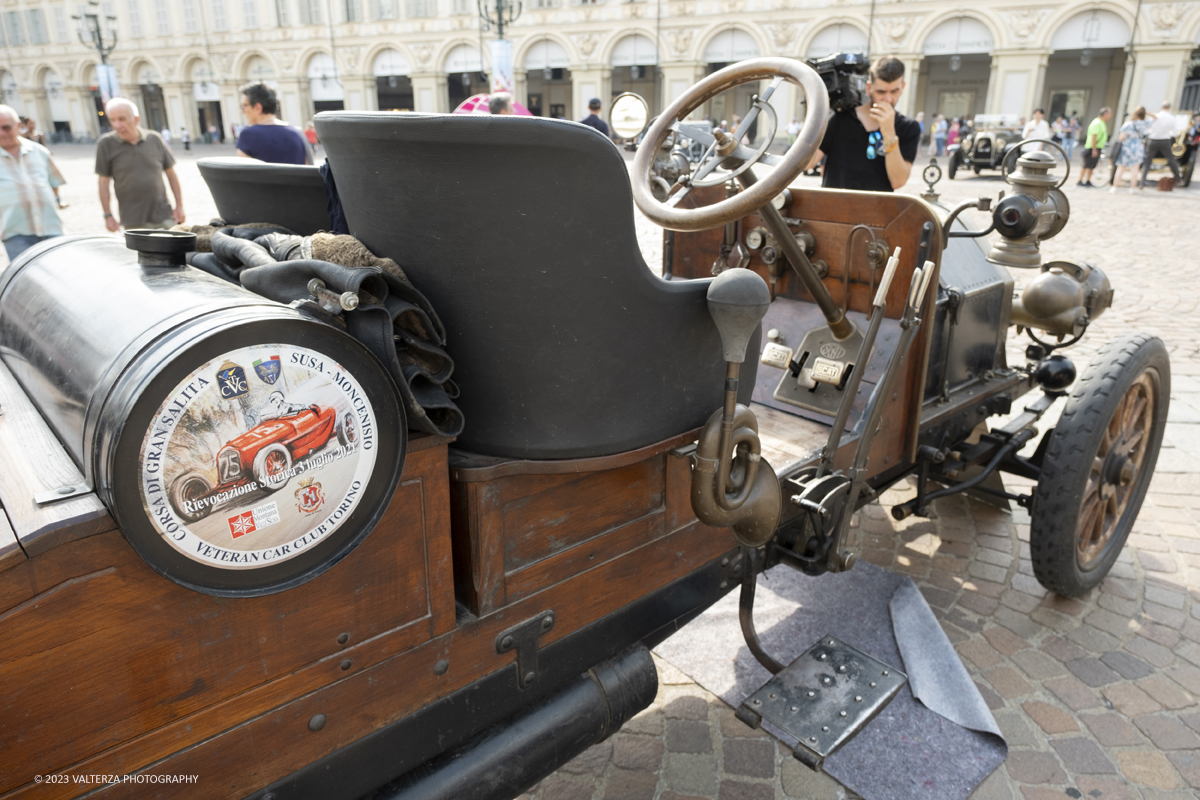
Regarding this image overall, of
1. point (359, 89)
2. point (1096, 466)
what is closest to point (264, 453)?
point (1096, 466)

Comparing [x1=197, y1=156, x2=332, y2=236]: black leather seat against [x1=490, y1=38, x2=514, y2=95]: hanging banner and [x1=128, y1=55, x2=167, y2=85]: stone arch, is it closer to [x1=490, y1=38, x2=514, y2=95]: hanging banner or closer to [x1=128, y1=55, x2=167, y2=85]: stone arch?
[x1=490, y1=38, x2=514, y2=95]: hanging banner

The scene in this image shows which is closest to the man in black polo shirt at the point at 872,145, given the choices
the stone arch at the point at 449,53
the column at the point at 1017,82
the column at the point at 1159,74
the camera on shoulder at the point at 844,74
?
the camera on shoulder at the point at 844,74

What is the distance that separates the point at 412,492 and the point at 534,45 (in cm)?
4250

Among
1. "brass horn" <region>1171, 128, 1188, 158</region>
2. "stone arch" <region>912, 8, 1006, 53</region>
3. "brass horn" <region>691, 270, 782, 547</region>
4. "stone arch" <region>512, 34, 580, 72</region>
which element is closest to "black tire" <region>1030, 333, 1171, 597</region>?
"brass horn" <region>691, 270, 782, 547</region>

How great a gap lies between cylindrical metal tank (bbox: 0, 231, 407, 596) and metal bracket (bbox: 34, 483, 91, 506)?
0.03 metres

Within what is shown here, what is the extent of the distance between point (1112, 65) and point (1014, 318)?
39.4 meters

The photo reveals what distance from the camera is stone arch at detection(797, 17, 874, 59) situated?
32812 millimetres

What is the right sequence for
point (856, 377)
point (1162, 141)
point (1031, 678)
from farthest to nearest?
point (1162, 141) → point (1031, 678) → point (856, 377)

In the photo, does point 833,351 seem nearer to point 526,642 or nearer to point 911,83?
point 526,642

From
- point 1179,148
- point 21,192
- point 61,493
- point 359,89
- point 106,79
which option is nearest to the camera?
point 61,493

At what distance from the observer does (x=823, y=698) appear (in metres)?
2.19

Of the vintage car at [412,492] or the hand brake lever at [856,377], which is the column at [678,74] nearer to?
the hand brake lever at [856,377]

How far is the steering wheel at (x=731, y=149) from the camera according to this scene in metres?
1.67

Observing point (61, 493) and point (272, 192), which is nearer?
point (61, 493)
